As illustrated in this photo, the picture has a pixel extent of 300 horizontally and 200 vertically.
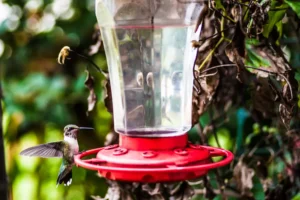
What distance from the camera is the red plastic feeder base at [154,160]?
1452 mm

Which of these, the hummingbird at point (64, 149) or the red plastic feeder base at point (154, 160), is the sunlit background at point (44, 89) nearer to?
the hummingbird at point (64, 149)

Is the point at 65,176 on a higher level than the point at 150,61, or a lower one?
lower

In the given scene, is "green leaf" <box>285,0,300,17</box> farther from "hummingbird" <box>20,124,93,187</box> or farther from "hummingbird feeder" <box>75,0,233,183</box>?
"hummingbird" <box>20,124,93,187</box>

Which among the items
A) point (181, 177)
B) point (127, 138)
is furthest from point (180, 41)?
point (181, 177)

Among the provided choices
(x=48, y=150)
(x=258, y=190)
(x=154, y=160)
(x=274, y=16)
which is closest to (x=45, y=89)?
(x=258, y=190)

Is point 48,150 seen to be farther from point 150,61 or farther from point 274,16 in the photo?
point 274,16

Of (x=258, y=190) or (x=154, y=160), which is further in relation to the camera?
(x=258, y=190)

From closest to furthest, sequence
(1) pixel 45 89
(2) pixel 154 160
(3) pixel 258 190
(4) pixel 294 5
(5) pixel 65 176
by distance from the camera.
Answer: (2) pixel 154 160
(4) pixel 294 5
(5) pixel 65 176
(3) pixel 258 190
(1) pixel 45 89

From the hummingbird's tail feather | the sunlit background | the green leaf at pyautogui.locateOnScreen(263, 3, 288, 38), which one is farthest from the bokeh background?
the green leaf at pyautogui.locateOnScreen(263, 3, 288, 38)

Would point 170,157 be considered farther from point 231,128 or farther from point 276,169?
point 231,128

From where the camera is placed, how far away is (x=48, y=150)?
181 centimetres

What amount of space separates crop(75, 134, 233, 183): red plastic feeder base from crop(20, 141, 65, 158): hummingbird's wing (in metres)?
0.17

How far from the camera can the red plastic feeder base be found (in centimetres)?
145

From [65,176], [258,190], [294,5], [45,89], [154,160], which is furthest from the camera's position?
[45,89]
